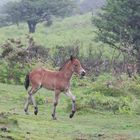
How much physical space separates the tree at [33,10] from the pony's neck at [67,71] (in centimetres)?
4332

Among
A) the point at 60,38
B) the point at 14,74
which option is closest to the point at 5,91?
the point at 14,74

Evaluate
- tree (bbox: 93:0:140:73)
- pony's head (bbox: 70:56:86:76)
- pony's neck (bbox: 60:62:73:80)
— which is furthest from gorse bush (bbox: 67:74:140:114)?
tree (bbox: 93:0:140:73)

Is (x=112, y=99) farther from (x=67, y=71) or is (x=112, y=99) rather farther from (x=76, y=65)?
(x=76, y=65)

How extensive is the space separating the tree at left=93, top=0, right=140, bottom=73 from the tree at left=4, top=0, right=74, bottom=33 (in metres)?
20.3

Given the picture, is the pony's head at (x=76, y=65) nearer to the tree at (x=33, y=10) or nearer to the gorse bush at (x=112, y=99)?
the gorse bush at (x=112, y=99)

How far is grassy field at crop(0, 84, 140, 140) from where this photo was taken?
40.4 feet

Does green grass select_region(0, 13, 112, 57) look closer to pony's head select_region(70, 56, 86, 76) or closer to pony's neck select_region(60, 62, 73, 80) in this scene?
pony's neck select_region(60, 62, 73, 80)

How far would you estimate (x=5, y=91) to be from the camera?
945 inches

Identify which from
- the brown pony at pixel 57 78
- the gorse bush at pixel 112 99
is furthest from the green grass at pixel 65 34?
the brown pony at pixel 57 78

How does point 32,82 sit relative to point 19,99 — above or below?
above

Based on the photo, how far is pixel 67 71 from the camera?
662 inches

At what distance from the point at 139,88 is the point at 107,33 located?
16.9 m

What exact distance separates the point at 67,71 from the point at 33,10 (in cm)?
4444

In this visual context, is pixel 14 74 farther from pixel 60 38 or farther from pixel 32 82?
pixel 60 38
